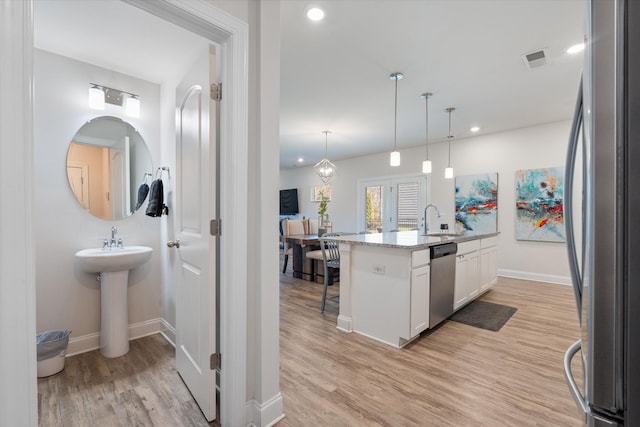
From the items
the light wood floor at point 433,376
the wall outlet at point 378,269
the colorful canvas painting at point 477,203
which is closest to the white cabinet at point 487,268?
the light wood floor at point 433,376

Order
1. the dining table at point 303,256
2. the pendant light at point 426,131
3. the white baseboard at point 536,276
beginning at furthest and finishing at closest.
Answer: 1. the dining table at point 303,256
2. the white baseboard at point 536,276
3. the pendant light at point 426,131

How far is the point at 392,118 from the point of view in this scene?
4.34 metres

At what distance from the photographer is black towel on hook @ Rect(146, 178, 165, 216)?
2.29m

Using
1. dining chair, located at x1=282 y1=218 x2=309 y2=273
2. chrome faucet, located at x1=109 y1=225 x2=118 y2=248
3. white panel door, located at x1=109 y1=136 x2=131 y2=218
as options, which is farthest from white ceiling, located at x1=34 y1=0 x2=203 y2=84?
dining chair, located at x1=282 y1=218 x2=309 y2=273

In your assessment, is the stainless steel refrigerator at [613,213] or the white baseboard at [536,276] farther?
the white baseboard at [536,276]

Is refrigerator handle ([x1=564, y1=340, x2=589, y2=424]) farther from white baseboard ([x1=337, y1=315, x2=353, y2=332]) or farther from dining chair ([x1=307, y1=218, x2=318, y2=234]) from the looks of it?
dining chair ([x1=307, y1=218, x2=318, y2=234])

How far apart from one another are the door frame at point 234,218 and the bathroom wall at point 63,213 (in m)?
1.66

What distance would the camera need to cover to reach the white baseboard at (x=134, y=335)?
7.41 feet

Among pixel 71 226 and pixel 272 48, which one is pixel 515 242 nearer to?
pixel 272 48

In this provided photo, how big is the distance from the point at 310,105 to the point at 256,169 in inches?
109

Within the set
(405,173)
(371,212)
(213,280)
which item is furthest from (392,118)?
(213,280)

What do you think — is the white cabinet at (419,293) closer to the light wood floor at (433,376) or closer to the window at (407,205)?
the light wood floor at (433,376)

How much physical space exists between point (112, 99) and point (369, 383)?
3.09m

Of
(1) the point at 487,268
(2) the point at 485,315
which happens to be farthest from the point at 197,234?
(1) the point at 487,268
